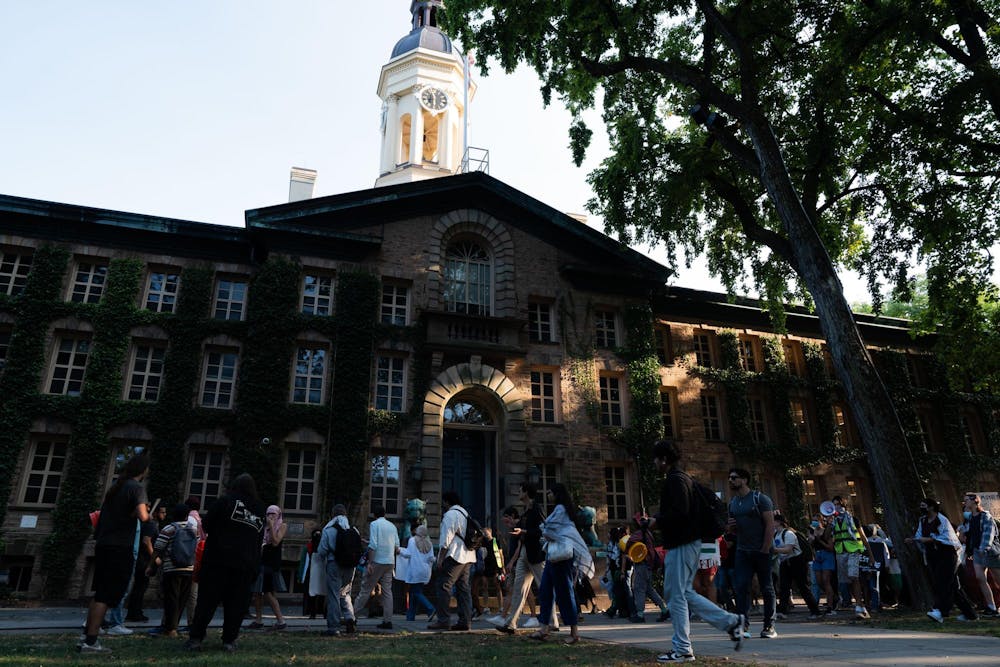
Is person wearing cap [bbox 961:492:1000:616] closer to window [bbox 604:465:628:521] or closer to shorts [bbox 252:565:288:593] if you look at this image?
window [bbox 604:465:628:521]

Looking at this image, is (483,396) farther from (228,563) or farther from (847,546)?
(228,563)

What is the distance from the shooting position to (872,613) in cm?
1347

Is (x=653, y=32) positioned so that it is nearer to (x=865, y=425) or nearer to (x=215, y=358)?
(x=865, y=425)

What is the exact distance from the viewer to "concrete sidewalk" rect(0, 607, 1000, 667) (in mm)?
6859

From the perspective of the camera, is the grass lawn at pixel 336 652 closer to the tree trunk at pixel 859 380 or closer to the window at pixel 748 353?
the tree trunk at pixel 859 380

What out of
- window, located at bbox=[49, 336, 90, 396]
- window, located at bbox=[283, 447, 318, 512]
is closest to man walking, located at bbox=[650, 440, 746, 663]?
window, located at bbox=[283, 447, 318, 512]

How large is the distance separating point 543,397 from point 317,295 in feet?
27.0

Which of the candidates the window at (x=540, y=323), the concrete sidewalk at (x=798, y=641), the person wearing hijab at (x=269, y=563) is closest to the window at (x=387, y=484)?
the concrete sidewalk at (x=798, y=641)

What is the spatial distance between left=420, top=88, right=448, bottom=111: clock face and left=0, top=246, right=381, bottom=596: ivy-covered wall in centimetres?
1756

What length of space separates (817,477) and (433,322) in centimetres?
1657

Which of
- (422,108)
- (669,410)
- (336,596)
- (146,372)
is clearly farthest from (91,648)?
(422,108)

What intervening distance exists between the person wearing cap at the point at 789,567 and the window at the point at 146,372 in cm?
1717

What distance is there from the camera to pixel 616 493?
22719mm

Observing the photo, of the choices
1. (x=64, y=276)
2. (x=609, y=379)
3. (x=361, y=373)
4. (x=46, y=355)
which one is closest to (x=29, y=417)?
(x=46, y=355)
